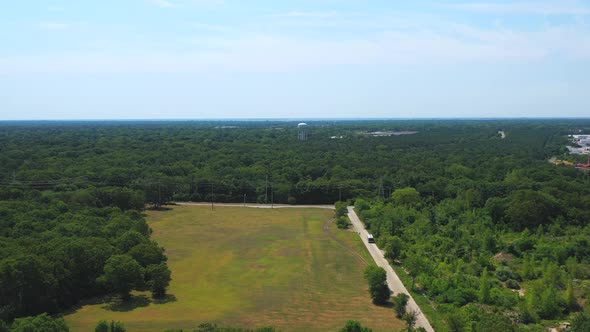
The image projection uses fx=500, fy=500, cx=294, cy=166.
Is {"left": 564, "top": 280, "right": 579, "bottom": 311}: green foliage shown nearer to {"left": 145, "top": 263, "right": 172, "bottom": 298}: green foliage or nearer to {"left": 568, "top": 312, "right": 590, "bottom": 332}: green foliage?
{"left": 568, "top": 312, "right": 590, "bottom": 332}: green foliage

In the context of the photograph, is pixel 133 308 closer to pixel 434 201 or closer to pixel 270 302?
pixel 270 302

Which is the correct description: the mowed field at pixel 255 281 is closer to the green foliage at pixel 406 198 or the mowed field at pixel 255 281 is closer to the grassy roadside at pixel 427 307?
the grassy roadside at pixel 427 307

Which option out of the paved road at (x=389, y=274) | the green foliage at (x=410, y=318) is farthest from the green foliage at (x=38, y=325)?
the paved road at (x=389, y=274)

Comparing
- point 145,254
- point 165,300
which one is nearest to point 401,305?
point 165,300

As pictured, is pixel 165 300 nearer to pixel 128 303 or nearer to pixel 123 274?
pixel 128 303

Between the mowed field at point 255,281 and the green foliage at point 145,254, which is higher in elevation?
the green foliage at point 145,254

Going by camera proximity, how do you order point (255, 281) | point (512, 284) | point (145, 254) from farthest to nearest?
point (255, 281)
point (145, 254)
point (512, 284)
